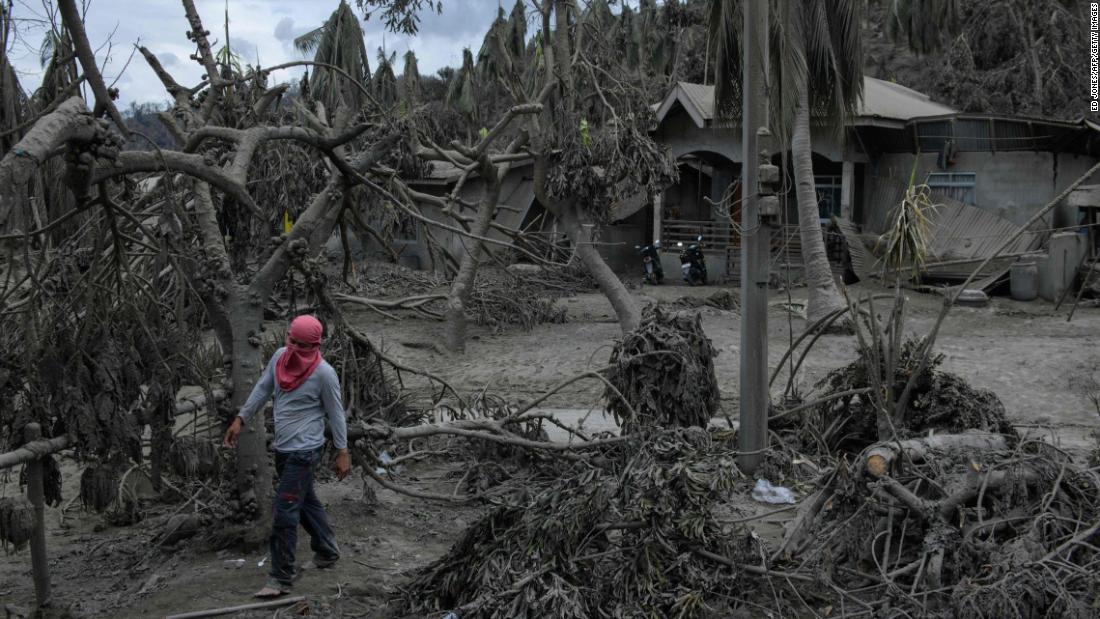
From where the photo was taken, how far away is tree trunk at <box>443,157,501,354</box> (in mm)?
15039

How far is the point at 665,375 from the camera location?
8086 millimetres

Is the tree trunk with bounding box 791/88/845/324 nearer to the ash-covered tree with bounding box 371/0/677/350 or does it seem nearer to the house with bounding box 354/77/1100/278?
the ash-covered tree with bounding box 371/0/677/350

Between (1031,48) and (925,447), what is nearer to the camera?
(925,447)

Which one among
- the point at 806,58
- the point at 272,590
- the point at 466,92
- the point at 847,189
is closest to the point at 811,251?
the point at 806,58

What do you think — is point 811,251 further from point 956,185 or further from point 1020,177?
point 1020,177

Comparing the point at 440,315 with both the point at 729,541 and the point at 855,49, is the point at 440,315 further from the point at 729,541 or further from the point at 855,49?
the point at 729,541

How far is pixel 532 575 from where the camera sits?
525 cm

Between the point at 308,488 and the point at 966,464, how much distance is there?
13.5 ft

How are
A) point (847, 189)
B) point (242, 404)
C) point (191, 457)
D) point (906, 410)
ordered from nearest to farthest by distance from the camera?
point (191, 457)
point (242, 404)
point (906, 410)
point (847, 189)

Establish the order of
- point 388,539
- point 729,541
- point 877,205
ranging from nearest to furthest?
point 729,541
point 388,539
point 877,205

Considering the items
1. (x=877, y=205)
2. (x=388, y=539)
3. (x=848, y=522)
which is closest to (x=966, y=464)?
(x=848, y=522)

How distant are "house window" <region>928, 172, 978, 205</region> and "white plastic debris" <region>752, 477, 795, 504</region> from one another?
51.2 ft

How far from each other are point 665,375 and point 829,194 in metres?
17.8

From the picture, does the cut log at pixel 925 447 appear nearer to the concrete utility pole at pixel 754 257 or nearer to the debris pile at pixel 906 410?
the debris pile at pixel 906 410
